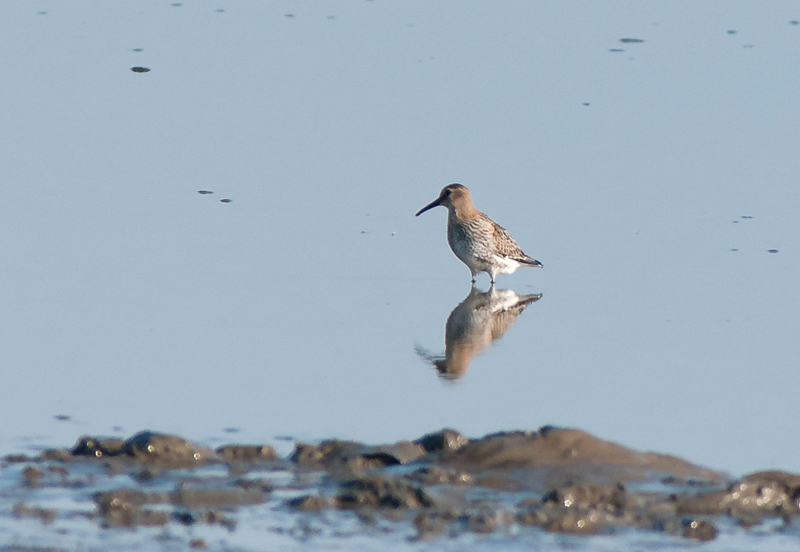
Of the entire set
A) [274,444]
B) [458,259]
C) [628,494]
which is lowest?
[458,259]

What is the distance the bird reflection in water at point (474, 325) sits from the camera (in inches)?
344

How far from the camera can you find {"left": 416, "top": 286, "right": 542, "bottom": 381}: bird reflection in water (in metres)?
8.75

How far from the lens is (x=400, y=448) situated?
666 centimetres

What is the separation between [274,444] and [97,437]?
82cm

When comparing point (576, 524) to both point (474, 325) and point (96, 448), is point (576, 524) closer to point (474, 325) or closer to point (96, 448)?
point (96, 448)

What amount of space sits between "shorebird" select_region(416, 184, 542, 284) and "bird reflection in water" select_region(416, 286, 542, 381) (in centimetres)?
24

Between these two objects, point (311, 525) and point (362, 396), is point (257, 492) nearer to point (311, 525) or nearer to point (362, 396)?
point (311, 525)

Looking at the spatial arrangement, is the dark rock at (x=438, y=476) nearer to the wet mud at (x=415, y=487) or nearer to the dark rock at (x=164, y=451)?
the wet mud at (x=415, y=487)

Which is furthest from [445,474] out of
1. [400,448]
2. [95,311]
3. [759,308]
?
[759,308]

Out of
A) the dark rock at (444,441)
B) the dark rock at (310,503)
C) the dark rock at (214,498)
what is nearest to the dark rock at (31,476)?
the dark rock at (214,498)

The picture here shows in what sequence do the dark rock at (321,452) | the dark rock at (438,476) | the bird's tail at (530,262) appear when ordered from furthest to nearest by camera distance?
Result: 1. the bird's tail at (530,262)
2. the dark rock at (321,452)
3. the dark rock at (438,476)

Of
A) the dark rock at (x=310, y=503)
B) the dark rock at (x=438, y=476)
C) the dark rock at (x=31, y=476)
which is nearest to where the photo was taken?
the dark rock at (x=310, y=503)

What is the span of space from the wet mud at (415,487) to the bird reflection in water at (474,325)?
1.89 meters

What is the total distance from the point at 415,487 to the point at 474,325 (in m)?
4.02
